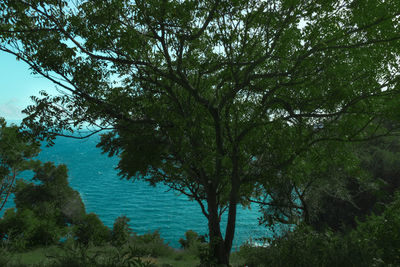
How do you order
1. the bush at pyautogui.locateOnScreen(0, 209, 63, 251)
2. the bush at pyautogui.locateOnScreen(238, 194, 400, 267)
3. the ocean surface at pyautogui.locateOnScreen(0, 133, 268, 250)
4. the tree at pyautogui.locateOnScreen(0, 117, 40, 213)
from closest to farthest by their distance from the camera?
the bush at pyautogui.locateOnScreen(238, 194, 400, 267) → the bush at pyautogui.locateOnScreen(0, 209, 63, 251) → the tree at pyautogui.locateOnScreen(0, 117, 40, 213) → the ocean surface at pyautogui.locateOnScreen(0, 133, 268, 250)

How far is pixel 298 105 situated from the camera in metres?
7.32

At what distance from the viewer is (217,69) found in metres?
6.72

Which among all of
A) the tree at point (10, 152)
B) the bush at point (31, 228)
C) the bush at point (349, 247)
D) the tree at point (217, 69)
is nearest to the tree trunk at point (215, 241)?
the tree at point (217, 69)

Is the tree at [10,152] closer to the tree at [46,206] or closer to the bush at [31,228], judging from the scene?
the bush at [31,228]

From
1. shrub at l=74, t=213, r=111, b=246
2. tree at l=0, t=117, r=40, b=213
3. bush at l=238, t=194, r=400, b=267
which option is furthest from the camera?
shrub at l=74, t=213, r=111, b=246

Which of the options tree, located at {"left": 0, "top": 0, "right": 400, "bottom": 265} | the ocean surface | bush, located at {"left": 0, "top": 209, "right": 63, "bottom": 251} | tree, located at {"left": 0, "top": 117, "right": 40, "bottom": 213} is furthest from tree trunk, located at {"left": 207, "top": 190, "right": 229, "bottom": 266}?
the ocean surface

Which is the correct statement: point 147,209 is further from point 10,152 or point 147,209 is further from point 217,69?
point 217,69

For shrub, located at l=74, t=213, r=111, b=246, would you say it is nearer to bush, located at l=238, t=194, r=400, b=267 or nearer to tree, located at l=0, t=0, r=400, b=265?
tree, located at l=0, t=0, r=400, b=265

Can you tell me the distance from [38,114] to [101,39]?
94.4 inches

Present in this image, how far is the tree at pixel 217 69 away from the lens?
586cm

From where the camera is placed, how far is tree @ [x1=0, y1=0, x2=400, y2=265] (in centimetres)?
586

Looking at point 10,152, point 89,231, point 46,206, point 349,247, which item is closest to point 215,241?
point 349,247

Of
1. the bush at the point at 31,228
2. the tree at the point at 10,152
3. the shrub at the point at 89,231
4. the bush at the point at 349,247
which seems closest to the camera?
the bush at the point at 349,247

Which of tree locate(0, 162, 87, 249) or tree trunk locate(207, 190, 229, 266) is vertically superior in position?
tree locate(0, 162, 87, 249)
